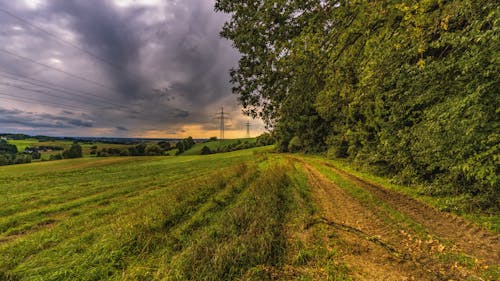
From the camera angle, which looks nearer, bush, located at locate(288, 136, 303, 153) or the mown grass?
the mown grass

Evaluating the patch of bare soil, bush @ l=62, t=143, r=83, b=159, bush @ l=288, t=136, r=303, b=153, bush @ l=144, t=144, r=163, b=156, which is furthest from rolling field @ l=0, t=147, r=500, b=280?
bush @ l=144, t=144, r=163, b=156

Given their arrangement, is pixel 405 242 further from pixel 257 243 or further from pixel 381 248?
pixel 257 243

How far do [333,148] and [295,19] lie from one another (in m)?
24.7

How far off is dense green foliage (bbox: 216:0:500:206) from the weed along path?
208 cm

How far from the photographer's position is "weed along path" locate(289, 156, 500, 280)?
3.82 m

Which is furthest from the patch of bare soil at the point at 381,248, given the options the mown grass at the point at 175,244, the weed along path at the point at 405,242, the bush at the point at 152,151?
the bush at the point at 152,151

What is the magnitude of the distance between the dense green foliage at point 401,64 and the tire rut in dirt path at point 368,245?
12.0 feet

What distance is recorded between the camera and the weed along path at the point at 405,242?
12.5 ft

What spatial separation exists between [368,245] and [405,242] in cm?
102

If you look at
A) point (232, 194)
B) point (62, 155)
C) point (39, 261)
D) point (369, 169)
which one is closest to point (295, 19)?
point (232, 194)

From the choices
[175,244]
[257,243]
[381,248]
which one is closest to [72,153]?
[175,244]

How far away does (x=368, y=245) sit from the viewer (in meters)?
4.85

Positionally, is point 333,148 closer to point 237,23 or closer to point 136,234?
point 237,23

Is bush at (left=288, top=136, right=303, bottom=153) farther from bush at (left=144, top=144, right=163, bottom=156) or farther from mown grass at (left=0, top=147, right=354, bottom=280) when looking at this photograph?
bush at (left=144, top=144, right=163, bottom=156)
